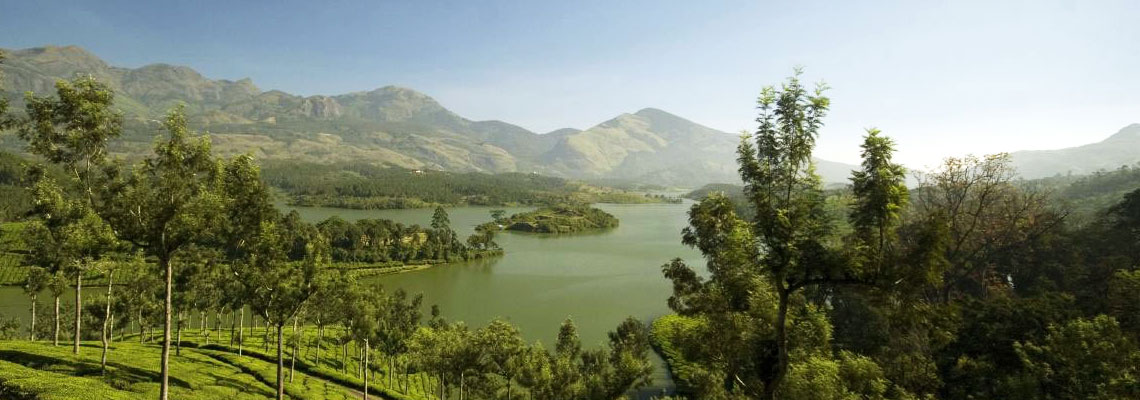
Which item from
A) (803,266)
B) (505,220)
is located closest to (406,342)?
(803,266)

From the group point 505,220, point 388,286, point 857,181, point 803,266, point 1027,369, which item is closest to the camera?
point 857,181

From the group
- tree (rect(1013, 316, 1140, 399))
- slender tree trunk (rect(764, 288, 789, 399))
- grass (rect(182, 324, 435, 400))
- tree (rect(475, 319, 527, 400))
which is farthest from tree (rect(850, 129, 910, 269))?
grass (rect(182, 324, 435, 400))

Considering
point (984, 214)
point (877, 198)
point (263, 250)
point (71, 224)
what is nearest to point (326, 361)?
point (263, 250)

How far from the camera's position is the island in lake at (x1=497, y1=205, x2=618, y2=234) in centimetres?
16800

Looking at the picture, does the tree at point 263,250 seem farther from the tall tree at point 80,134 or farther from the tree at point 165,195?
the tall tree at point 80,134

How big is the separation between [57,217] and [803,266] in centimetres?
2877

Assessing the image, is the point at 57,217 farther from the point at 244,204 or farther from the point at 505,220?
the point at 505,220

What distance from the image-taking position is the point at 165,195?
15.8 m

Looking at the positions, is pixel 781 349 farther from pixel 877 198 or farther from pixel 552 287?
pixel 552 287

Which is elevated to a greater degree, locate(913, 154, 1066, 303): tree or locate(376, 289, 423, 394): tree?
locate(913, 154, 1066, 303): tree

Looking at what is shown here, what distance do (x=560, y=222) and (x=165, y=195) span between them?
523 feet

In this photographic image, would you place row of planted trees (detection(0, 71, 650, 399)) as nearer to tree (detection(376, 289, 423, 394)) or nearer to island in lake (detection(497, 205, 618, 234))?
tree (detection(376, 289, 423, 394))

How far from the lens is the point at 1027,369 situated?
71.2 ft

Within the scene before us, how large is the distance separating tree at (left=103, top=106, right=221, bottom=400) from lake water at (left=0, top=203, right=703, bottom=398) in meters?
36.8
